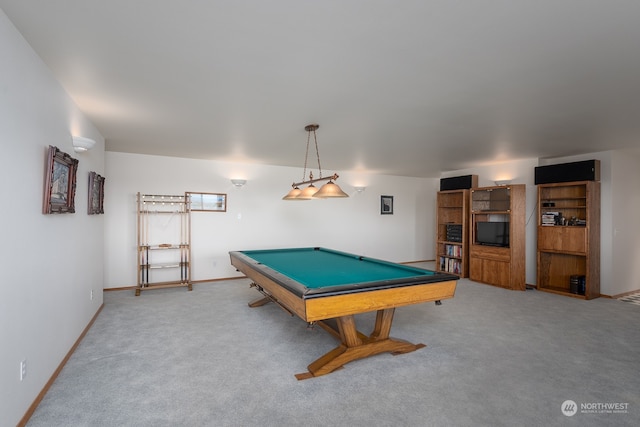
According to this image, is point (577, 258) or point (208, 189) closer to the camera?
point (577, 258)

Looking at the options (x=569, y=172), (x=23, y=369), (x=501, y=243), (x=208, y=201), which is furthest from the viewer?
(x=208, y=201)

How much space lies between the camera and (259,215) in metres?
6.49

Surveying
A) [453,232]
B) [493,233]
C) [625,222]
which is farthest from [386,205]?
[625,222]

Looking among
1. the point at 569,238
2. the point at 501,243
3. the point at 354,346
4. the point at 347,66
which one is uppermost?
the point at 347,66

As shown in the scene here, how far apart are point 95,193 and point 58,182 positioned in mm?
1478

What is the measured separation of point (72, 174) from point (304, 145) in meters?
2.81

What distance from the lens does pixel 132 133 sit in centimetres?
417

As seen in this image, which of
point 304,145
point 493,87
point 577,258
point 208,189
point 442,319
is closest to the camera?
point 493,87

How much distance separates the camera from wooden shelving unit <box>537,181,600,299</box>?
4.96 meters

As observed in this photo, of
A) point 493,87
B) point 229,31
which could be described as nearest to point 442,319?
point 493,87

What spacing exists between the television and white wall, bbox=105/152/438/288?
91.5 inches

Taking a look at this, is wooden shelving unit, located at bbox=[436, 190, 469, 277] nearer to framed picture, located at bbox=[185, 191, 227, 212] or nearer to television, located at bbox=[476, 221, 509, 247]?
television, located at bbox=[476, 221, 509, 247]

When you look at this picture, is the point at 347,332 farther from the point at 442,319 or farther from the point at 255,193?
Result: the point at 255,193
